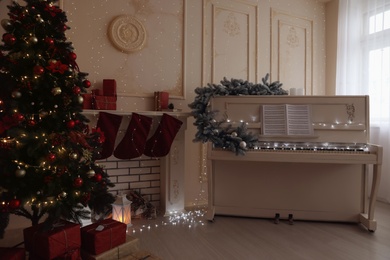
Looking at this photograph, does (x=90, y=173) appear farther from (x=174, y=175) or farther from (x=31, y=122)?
(x=174, y=175)

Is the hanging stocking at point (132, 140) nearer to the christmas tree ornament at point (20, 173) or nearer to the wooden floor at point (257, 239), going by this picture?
the wooden floor at point (257, 239)

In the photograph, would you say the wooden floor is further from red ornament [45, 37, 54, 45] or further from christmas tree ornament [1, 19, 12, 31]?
christmas tree ornament [1, 19, 12, 31]

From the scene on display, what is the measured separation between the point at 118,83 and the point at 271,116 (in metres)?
1.55

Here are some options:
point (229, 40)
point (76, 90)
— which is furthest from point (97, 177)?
point (229, 40)

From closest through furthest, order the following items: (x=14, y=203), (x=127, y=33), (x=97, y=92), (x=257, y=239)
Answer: (x=14, y=203), (x=257, y=239), (x=97, y=92), (x=127, y=33)

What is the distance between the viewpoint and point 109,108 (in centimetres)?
271

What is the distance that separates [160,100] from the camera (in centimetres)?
298

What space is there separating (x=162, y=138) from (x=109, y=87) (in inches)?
27.4

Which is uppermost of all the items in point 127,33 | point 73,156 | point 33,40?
point 127,33

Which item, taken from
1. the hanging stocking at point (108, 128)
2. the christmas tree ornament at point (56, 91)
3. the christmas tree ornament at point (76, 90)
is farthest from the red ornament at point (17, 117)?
the hanging stocking at point (108, 128)

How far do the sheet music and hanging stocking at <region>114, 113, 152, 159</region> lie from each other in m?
1.18

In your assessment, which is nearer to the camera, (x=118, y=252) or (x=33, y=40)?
(x=33, y=40)

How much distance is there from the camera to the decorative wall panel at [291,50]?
3785 millimetres

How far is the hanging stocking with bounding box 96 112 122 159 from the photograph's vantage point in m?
2.60
